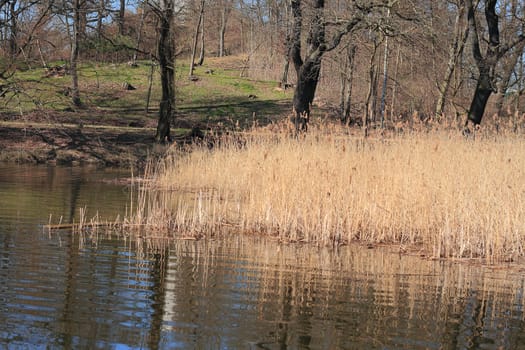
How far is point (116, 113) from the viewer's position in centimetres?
3231

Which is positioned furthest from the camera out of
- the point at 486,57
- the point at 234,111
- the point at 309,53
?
the point at 234,111

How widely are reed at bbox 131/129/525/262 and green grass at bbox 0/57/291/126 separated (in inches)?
813

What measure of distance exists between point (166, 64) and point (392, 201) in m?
15.1

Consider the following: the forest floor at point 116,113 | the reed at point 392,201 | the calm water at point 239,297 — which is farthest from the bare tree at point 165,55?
the calm water at point 239,297

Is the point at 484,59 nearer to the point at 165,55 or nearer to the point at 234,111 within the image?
the point at 165,55

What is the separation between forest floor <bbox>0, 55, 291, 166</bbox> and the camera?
21.9 m

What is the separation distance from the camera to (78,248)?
7.38 m

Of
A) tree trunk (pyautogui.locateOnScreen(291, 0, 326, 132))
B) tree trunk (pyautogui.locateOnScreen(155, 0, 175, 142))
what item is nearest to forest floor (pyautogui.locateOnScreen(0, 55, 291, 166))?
tree trunk (pyautogui.locateOnScreen(155, 0, 175, 142))

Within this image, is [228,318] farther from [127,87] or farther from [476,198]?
[127,87]

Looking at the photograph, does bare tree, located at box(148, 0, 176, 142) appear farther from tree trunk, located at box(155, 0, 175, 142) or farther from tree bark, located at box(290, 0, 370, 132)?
tree bark, located at box(290, 0, 370, 132)

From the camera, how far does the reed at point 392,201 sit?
7949 millimetres

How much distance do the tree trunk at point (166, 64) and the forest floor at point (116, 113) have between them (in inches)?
28.2

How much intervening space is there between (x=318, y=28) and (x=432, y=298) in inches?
555

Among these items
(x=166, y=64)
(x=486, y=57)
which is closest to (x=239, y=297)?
(x=486, y=57)
